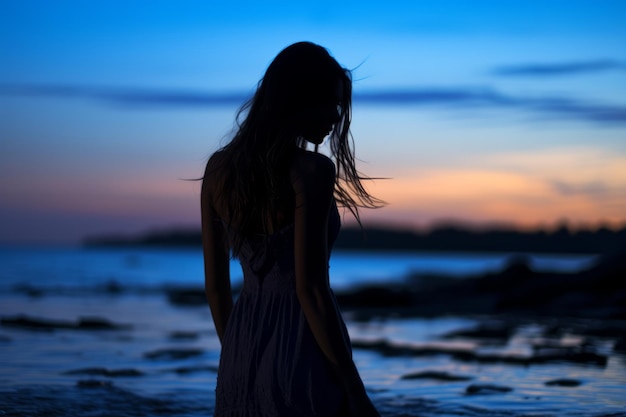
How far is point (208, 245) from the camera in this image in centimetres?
287

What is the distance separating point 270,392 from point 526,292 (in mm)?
16220

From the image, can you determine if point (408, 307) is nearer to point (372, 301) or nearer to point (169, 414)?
point (372, 301)

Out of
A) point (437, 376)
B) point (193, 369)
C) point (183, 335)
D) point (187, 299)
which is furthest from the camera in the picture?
point (187, 299)

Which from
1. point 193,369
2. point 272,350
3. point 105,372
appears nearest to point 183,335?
point 193,369

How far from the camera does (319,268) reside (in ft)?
8.36

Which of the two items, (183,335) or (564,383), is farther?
(183,335)

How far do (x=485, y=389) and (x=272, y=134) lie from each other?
18.7 feet

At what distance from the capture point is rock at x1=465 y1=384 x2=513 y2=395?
24.8 ft

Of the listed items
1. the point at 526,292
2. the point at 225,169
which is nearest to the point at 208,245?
the point at 225,169

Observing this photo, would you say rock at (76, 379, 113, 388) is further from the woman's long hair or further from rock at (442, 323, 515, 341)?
rock at (442, 323, 515, 341)

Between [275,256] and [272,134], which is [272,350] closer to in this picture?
[275,256]

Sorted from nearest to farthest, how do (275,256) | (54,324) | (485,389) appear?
(275,256) < (485,389) < (54,324)

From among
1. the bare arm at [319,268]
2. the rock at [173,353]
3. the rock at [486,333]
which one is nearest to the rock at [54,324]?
the rock at [173,353]

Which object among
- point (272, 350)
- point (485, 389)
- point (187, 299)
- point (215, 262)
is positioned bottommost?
point (272, 350)
